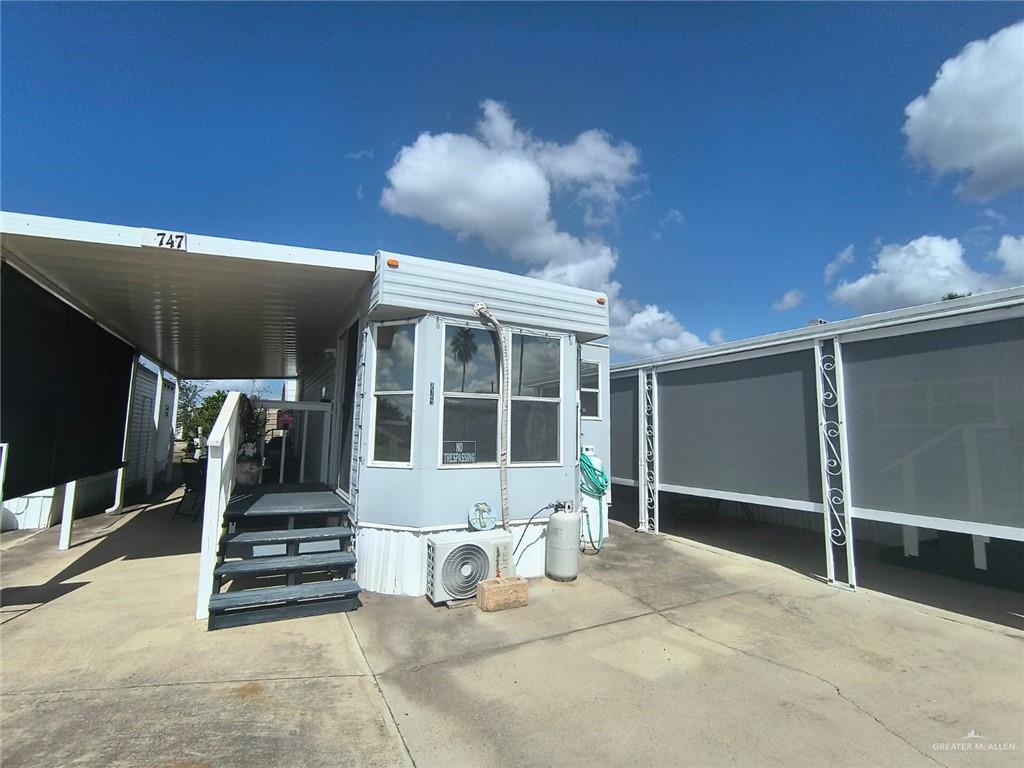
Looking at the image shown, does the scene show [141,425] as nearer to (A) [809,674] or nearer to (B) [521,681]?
(B) [521,681]

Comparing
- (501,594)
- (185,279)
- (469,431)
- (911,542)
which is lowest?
(501,594)

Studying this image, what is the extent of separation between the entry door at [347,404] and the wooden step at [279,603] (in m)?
1.41

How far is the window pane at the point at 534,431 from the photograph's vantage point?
5.41m

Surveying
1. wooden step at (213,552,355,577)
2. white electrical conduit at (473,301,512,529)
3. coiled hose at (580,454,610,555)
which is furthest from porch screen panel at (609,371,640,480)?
wooden step at (213,552,355,577)

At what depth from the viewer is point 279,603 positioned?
13.6 ft

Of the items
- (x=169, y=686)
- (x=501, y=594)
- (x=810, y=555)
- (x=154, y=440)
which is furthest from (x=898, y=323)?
(x=154, y=440)

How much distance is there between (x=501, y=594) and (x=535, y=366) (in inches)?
95.8

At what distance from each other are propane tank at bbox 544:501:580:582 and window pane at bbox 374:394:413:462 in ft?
5.81

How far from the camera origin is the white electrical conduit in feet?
16.7

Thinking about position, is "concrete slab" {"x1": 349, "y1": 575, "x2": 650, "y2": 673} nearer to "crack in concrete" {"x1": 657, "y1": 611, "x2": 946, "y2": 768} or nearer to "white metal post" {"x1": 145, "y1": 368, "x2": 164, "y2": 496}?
"crack in concrete" {"x1": 657, "y1": 611, "x2": 946, "y2": 768}

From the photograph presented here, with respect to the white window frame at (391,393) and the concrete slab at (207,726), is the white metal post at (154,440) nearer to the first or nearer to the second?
the white window frame at (391,393)

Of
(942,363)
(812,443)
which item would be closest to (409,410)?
(812,443)

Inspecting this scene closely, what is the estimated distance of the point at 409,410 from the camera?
4.93m

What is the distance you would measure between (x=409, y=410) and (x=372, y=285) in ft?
4.47
